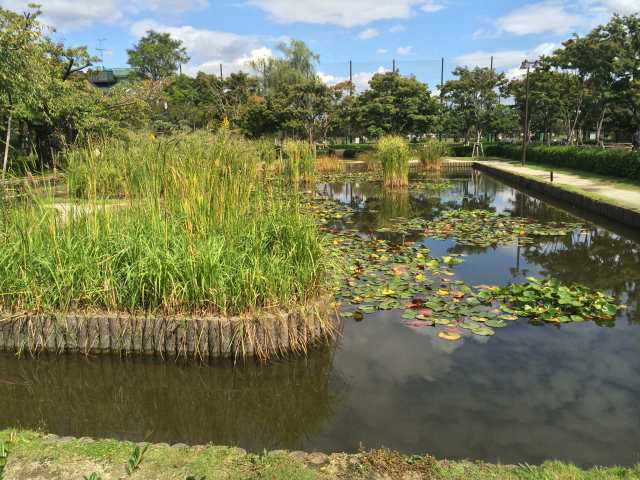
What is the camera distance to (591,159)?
563 inches

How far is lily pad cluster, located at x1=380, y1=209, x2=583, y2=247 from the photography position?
6980 mm

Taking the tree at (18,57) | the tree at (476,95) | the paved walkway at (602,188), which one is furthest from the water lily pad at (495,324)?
the tree at (476,95)

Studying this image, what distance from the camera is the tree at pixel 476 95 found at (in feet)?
84.5

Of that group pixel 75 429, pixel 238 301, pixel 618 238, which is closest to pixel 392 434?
pixel 238 301

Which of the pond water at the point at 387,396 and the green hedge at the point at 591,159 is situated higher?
the green hedge at the point at 591,159

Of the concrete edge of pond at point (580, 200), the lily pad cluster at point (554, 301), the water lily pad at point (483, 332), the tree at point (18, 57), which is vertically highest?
the tree at point (18, 57)

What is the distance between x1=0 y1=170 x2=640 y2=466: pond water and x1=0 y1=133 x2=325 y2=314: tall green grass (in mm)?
469

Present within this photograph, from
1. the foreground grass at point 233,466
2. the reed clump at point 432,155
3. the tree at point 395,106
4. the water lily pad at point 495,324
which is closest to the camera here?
the foreground grass at point 233,466

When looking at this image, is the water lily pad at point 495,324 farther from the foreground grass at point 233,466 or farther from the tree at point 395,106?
the tree at point 395,106

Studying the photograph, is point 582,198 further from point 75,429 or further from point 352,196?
point 75,429

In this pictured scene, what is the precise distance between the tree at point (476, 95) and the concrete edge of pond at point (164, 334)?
24796mm

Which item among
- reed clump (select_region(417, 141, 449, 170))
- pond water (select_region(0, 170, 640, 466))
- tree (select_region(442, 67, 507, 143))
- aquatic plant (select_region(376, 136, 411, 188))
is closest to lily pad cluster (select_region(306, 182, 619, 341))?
pond water (select_region(0, 170, 640, 466))

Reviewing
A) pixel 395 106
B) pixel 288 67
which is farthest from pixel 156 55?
pixel 395 106

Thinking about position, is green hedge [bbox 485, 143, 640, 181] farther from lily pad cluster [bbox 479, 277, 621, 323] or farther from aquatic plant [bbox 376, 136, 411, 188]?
lily pad cluster [bbox 479, 277, 621, 323]
